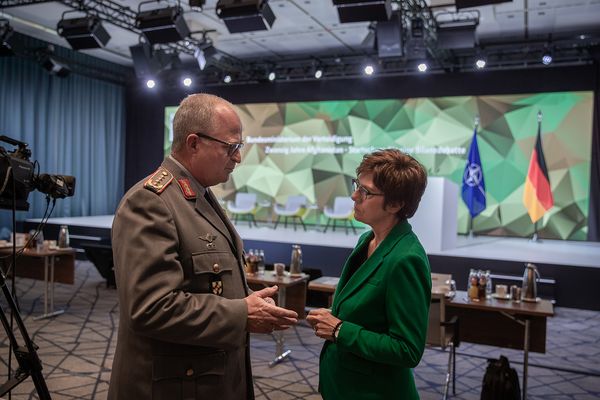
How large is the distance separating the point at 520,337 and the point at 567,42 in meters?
7.24

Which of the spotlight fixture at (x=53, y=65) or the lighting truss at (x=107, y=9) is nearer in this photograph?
the lighting truss at (x=107, y=9)

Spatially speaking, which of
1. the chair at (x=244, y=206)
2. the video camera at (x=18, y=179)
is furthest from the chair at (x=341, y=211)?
the video camera at (x=18, y=179)

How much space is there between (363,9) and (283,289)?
3507 millimetres

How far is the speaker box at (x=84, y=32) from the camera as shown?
25.1ft

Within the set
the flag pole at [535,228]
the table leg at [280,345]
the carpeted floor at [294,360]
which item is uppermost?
the flag pole at [535,228]

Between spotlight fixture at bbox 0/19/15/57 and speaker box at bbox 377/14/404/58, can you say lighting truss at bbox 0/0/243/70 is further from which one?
speaker box at bbox 377/14/404/58

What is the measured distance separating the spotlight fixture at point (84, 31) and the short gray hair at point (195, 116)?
273 inches

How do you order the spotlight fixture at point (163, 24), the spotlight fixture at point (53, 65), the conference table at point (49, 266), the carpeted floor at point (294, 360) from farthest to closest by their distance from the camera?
1. the spotlight fixture at point (53, 65)
2. the spotlight fixture at point (163, 24)
3. the conference table at point (49, 266)
4. the carpeted floor at point (294, 360)

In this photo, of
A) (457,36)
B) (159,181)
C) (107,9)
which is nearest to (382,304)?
(159,181)

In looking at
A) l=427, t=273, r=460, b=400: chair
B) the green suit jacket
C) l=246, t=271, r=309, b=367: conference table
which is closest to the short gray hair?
the green suit jacket

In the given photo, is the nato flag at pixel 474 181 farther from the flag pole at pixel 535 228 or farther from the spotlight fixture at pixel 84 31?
the spotlight fixture at pixel 84 31

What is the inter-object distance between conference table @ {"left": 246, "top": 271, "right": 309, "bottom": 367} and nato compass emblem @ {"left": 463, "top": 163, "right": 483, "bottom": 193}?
5.79 m

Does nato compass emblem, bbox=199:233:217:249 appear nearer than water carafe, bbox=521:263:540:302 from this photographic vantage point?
Yes

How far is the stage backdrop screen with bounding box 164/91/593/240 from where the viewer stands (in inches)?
389
